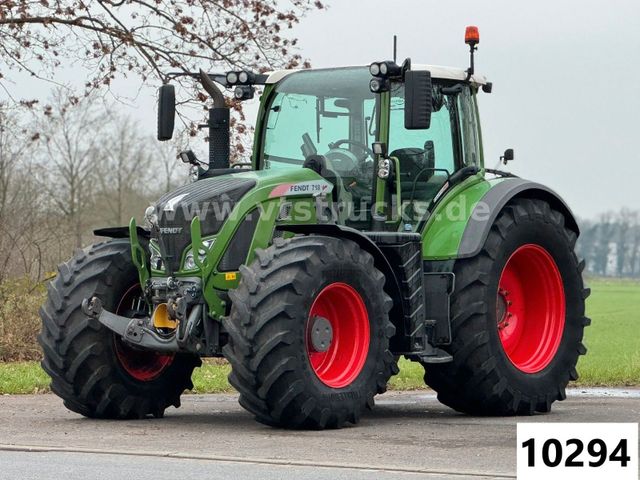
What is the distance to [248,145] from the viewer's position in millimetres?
18781

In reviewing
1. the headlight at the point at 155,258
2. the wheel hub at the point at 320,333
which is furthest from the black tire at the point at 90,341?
the wheel hub at the point at 320,333

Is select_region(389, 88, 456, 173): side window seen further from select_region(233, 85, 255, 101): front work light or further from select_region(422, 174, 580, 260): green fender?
select_region(233, 85, 255, 101): front work light

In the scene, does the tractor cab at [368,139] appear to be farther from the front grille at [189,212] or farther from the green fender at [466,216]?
the front grille at [189,212]

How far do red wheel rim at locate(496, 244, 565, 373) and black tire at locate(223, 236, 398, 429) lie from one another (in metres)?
2.53

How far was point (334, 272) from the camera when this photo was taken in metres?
10.7

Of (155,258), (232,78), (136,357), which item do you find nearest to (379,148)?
(232,78)

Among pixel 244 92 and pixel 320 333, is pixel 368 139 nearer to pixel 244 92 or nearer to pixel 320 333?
pixel 244 92

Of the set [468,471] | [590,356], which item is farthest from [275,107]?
[590,356]

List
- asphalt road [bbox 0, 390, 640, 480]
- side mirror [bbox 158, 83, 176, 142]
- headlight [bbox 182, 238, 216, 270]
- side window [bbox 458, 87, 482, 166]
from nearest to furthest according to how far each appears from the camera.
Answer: asphalt road [bbox 0, 390, 640, 480] < headlight [bbox 182, 238, 216, 270] < side mirror [bbox 158, 83, 176, 142] < side window [bbox 458, 87, 482, 166]

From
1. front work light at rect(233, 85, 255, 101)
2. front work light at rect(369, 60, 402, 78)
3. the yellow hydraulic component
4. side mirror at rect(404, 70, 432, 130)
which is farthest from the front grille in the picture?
front work light at rect(233, 85, 255, 101)

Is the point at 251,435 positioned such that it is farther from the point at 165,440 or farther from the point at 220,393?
the point at 220,393

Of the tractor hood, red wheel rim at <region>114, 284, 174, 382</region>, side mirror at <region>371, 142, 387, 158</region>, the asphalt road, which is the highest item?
side mirror at <region>371, 142, 387, 158</region>

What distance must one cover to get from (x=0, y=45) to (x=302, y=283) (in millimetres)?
10780

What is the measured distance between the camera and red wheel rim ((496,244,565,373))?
12898 millimetres
